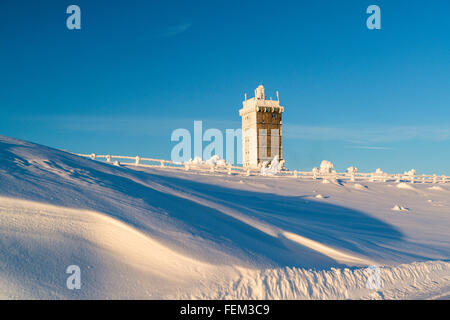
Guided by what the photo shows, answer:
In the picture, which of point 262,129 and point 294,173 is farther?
point 262,129

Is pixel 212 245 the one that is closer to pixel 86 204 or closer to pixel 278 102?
pixel 86 204

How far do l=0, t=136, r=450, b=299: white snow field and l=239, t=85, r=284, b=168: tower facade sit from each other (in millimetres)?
30656

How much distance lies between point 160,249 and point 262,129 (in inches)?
1406

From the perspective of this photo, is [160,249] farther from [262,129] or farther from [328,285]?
[262,129]

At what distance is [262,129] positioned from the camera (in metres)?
41.0

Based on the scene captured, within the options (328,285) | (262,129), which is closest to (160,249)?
(328,285)

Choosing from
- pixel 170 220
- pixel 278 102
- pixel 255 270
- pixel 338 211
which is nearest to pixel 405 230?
pixel 338 211

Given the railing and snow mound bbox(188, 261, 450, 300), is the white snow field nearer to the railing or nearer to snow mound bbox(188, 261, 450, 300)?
snow mound bbox(188, 261, 450, 300)

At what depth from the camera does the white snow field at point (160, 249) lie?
543cm

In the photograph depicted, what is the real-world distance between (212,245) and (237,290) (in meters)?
1.22

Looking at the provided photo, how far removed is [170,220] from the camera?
723 centimetres

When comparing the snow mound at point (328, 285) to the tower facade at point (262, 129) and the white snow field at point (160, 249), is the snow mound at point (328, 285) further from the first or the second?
the tower facade at point (262, 129)

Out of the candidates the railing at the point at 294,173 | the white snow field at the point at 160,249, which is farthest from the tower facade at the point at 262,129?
the white snow field at the point at 160,249
